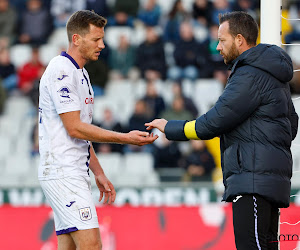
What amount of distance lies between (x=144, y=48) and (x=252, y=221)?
836cm

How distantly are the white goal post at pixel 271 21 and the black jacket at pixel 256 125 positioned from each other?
41.6 inches

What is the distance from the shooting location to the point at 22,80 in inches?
505

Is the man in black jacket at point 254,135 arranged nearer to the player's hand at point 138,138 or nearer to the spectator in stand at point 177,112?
the player's hand at point 138,138

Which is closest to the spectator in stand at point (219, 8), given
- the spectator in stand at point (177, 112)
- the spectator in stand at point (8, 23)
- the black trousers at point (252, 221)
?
the spectator in stand at point (177, 112)

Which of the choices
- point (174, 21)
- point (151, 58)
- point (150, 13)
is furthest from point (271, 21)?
point (150, 13)

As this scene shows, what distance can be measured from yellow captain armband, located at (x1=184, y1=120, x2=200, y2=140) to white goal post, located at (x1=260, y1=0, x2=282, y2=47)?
4.30 feet

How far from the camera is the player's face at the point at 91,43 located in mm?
5016

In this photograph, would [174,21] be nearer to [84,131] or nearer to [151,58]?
[151,58]

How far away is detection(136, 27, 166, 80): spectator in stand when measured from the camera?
40.5 feet

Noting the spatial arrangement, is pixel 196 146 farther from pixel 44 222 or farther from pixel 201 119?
pixel 201 119

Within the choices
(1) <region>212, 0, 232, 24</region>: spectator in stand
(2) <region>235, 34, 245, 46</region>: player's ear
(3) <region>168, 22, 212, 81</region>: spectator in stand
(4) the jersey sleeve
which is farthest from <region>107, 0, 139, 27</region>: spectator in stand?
(2) <region>235, 34, 245, 46</region>: player's ear

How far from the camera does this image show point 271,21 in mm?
5605

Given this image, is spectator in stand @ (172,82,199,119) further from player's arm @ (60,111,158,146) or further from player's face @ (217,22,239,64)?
player's face @ (217,22,239,64)

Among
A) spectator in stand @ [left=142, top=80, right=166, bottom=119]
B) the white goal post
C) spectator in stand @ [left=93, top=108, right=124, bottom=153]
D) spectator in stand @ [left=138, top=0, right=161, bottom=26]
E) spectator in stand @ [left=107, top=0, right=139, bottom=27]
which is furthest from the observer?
spectator in stand @ [left=107, top=0, right=139, bottom=27]
